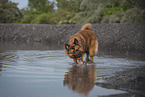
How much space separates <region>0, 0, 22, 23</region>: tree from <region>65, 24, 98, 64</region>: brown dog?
3673cm

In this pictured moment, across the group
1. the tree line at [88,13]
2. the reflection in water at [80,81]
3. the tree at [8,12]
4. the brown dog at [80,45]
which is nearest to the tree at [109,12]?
the tree line at [88,13]

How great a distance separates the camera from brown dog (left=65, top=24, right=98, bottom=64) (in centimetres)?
926

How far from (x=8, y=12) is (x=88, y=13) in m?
15.8

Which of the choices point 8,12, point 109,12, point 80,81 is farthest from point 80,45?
point 8,12

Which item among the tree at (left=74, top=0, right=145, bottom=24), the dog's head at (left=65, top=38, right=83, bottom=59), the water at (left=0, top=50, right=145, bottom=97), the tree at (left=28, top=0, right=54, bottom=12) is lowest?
the water at (left=0, top=50, right=145, bottom=97)

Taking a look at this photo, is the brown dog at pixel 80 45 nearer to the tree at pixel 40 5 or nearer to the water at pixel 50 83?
the water at pixel 50 83

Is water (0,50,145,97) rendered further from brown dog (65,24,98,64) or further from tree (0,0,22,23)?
tree (0,0,22,23)

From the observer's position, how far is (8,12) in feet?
151

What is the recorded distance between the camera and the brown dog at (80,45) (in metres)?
9.26

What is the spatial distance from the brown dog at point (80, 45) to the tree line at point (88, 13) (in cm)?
1162

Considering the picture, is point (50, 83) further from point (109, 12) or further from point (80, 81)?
point (109, 12)

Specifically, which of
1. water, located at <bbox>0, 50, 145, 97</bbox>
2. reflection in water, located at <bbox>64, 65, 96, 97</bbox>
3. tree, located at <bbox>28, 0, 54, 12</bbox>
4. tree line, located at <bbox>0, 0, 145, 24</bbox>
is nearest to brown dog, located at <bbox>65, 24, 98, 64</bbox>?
water, located at <bbox>0, 50, 145, 97</bbox>

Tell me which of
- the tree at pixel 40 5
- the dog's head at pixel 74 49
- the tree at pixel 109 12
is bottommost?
the dog's head at pixel 74 49

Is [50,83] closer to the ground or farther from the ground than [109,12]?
closer to the ground
